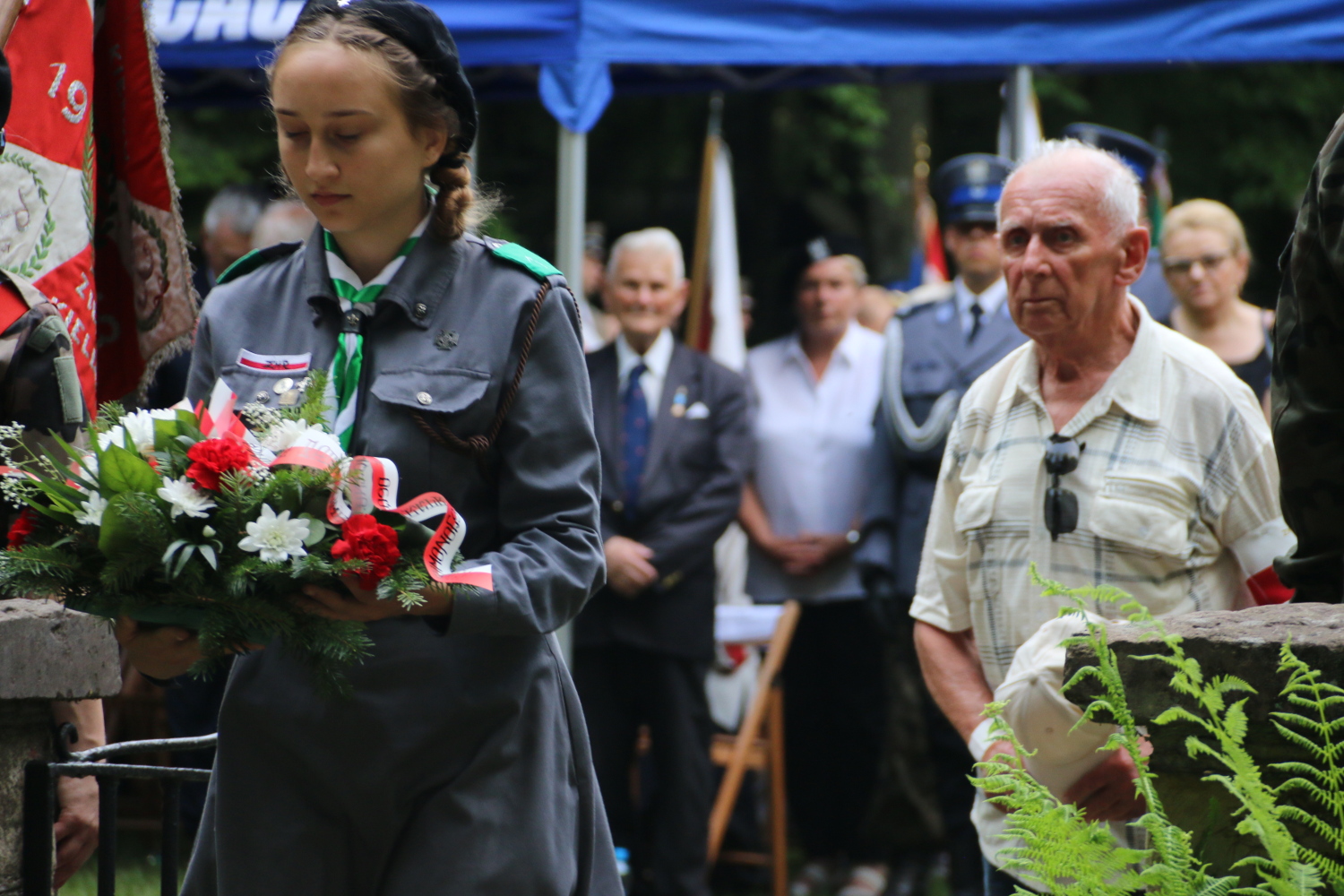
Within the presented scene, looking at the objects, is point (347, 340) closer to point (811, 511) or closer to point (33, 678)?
point (33, 678)

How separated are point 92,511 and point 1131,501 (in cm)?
192

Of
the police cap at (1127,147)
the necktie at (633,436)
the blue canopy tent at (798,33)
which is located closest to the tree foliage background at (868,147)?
the police cap at (1127,147)

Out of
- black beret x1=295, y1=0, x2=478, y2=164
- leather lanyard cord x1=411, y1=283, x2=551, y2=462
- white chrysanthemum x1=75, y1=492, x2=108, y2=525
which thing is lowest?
white chrysanthemum x1=75, y1=492, x2=108, y2=525

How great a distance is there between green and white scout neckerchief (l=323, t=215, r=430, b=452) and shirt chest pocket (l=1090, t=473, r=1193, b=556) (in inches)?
57.4

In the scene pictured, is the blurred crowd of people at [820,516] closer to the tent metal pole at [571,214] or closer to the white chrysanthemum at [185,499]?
the tent metal pole at [571,214]

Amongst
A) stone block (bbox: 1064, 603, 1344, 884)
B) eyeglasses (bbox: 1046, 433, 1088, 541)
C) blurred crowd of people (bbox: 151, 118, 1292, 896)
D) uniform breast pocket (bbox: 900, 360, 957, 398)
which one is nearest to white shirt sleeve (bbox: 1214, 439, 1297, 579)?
eyeglasses (bbox: 1046, 433, 1088, 541)

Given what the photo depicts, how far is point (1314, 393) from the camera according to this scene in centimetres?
207

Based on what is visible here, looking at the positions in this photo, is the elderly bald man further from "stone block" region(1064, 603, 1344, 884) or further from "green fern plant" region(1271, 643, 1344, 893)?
"green fern plant" region(1271, 643, 1344, 893)

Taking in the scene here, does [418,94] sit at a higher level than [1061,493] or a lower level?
higher

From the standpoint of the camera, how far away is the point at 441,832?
2.15 metres

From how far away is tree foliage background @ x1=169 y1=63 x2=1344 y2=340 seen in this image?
13.4m

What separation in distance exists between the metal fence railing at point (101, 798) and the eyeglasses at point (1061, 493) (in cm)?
162

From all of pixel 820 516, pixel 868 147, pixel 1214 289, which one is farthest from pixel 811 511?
pixel 868 147

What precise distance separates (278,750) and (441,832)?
0.26 metres
